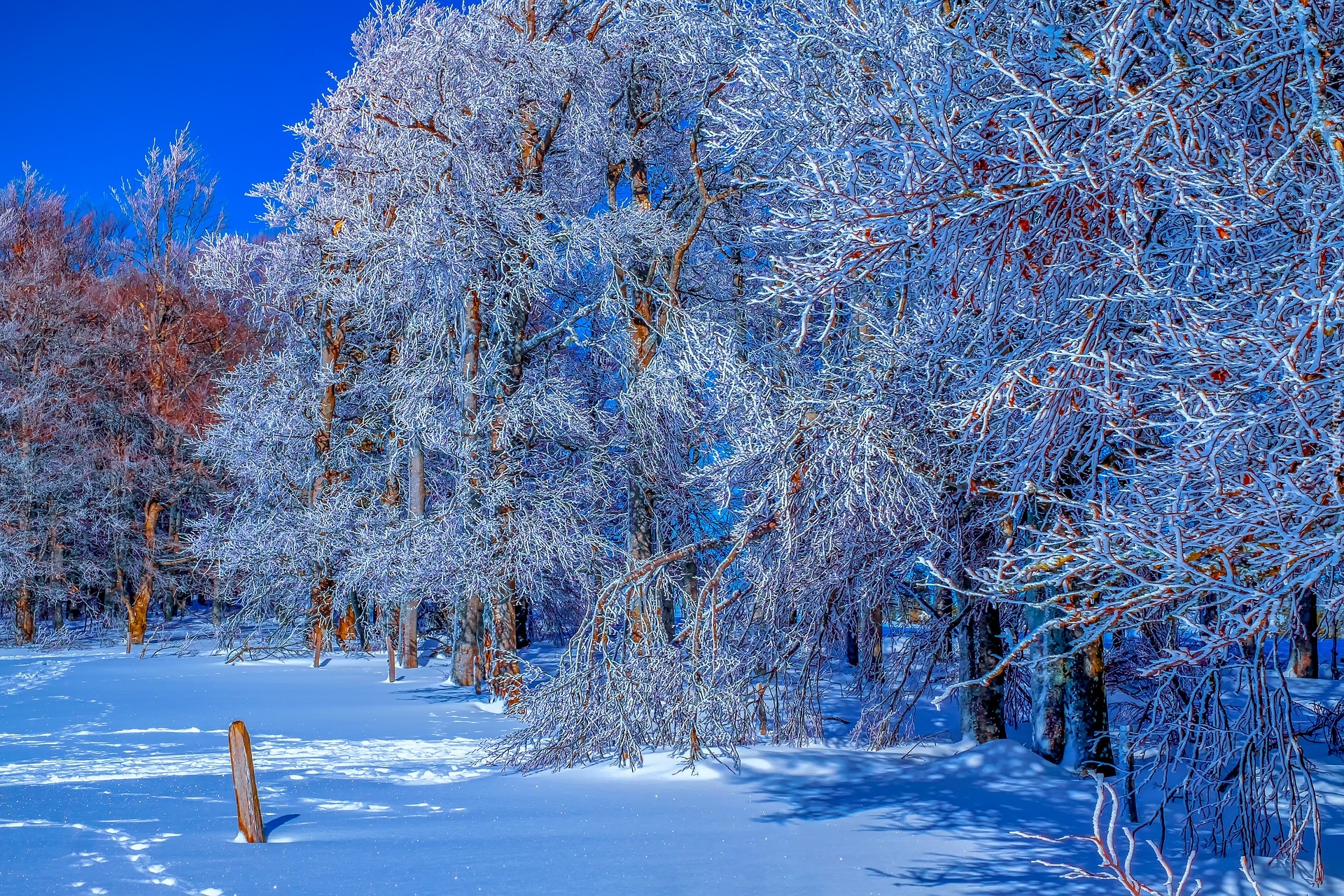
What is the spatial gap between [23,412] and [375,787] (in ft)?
63.6

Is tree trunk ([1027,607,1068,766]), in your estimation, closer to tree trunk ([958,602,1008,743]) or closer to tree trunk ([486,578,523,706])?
tree trunk ([958,602,1008,743])

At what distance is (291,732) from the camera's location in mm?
12469

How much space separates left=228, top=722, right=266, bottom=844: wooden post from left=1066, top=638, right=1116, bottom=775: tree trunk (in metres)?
6.34

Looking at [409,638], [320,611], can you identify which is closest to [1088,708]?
[409,638]

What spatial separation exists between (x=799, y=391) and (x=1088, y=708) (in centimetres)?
367

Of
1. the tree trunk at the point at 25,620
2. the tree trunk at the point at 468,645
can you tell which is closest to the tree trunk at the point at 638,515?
the tree trunk at the point at 468,645

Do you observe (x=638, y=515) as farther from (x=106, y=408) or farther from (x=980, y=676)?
(x=106, y=408)

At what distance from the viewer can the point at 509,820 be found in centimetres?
784

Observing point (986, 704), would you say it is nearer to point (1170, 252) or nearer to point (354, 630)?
point (1170, 252)

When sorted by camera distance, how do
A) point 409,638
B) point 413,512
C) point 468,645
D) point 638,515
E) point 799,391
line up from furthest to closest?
point 409,638 → point 468,645 → point 413,512 → point 638,515 → point 799,391

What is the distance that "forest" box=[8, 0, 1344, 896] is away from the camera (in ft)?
13.2

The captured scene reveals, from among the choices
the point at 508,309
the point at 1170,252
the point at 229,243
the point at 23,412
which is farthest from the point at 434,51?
the point at 23,412

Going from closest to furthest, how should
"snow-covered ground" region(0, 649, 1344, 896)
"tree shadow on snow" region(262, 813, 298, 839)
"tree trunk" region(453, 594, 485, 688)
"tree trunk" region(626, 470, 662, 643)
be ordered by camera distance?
"snow-covered ground" region(0, 649, 1344, 896), "tree shadow on snow" region(262, 813, 298, 839), "tree trunk" region(626, 470, 662, 643), "tree trunk" region(453, 594, 485, 688)

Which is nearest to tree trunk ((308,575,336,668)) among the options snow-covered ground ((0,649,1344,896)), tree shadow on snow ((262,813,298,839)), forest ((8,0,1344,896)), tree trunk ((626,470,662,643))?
forest ((8,0,1344,896))
